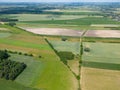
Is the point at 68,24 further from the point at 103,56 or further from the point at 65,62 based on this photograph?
the point at 65,62

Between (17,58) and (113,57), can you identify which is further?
(113,57)

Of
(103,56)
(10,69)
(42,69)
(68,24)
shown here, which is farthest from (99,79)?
(68,24)

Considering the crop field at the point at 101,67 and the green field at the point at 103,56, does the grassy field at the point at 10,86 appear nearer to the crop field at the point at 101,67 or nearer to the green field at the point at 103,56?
the crop field at the point at 101,67

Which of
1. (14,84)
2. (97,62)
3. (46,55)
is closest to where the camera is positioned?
(14,84)

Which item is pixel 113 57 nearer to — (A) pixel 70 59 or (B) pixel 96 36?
(A) pixel 70 59

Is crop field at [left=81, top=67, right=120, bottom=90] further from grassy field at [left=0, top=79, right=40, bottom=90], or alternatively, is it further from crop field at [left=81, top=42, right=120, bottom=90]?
grassy field at [left=0, top=79, right=40, bottom=90]

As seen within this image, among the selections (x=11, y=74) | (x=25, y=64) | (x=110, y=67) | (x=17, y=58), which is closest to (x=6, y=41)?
(x=17, y=58)

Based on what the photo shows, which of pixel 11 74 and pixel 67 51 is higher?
pixel 11 74

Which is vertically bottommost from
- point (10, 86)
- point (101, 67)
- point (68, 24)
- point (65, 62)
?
point (68, 24)

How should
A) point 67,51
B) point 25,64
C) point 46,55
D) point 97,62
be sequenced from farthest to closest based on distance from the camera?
1. point 67,51
2. point 46,55
3. point 97,62
4. point 25,64
